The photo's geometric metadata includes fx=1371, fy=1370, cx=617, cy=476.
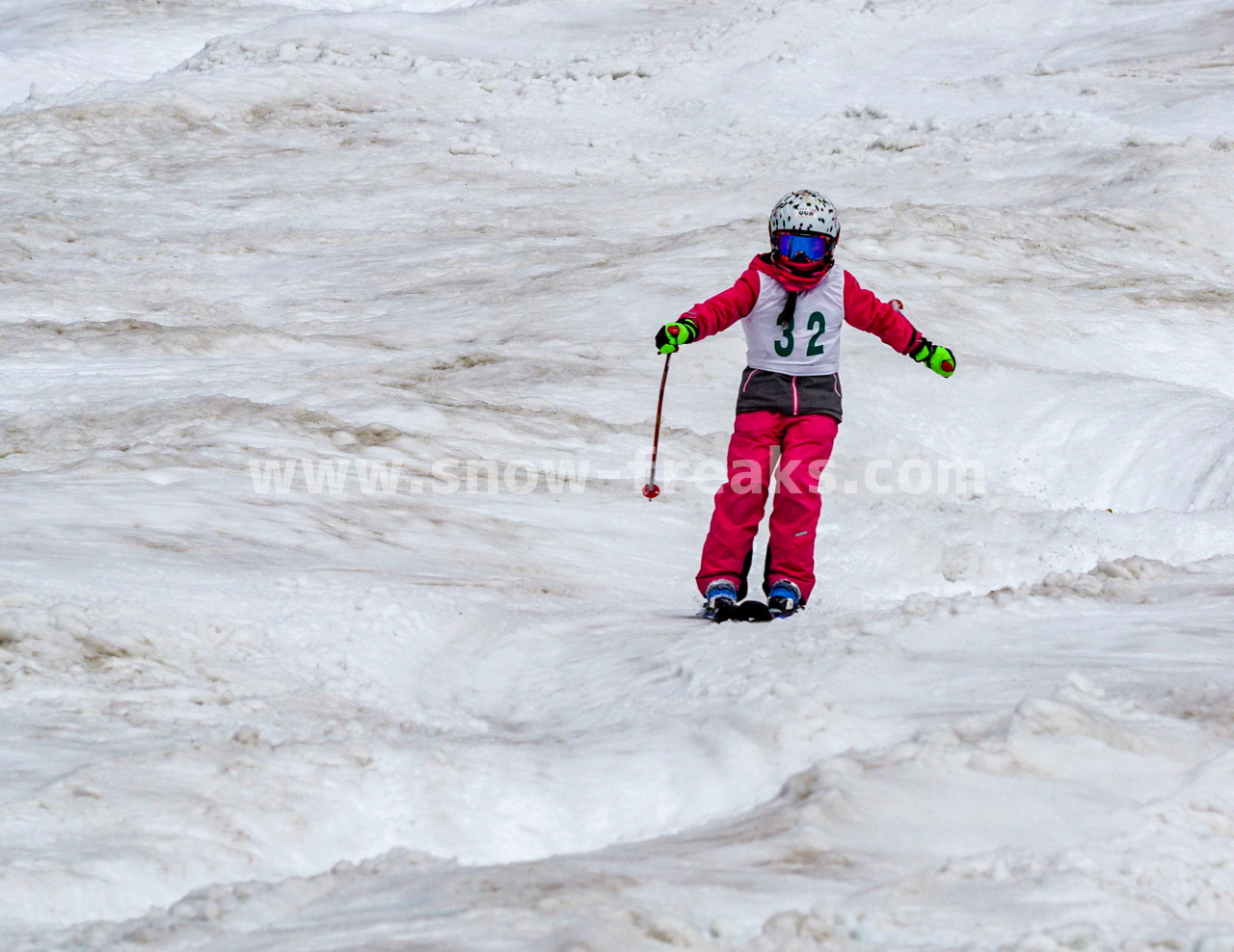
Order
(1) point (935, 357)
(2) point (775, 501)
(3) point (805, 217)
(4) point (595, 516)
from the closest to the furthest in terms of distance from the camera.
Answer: (3) point (805, 217) < (2) point (775, 501) < (1) point (935, 357) < (4) point (595, 516)

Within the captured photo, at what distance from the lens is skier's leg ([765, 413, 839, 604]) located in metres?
6.46

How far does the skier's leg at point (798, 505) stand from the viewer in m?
6.46

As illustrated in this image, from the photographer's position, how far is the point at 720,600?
622cm

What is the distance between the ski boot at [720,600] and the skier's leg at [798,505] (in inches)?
9.3

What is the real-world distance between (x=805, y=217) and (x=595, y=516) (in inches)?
101

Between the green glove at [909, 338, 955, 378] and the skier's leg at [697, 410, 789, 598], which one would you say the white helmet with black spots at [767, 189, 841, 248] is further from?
the skier's leg at [697, 410, 789, 598]

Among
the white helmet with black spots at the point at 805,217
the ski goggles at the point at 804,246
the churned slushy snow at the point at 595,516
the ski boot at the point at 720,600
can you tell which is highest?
the white helmet with black spots at the point at 805,217

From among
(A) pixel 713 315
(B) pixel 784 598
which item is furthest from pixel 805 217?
(B) pixel 784 598

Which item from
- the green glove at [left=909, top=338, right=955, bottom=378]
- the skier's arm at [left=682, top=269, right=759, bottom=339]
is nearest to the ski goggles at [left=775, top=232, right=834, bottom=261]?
the skier's arm at [left=682, top=269, right=759, bottom=339]

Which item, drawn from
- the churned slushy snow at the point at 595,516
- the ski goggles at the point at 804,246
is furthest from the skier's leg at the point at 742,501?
the ski goggles at the point at 804,246

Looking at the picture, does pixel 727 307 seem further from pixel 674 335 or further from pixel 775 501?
pixel 775 501

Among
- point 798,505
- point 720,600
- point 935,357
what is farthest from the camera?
point 935,357

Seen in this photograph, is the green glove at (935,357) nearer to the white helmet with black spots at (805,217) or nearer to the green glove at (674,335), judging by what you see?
the white helmet with black spots at (805,217)

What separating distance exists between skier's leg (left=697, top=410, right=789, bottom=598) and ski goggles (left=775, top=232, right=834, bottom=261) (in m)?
0.76
